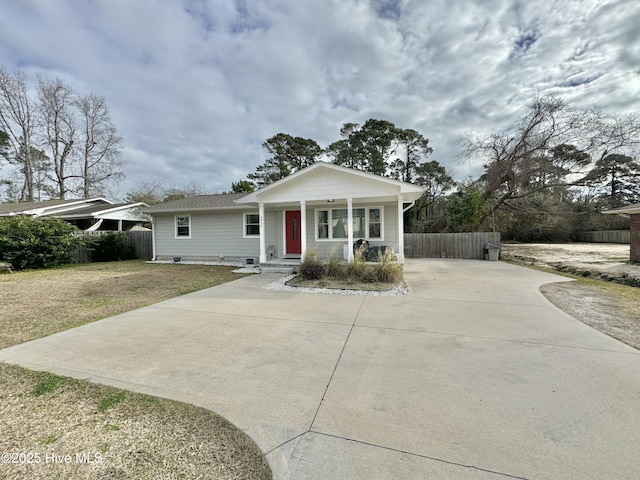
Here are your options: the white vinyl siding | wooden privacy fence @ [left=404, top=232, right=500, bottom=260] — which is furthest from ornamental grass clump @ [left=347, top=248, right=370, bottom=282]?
wooden privacy fence @ [left=404, top=232, right=500, bottom=260]

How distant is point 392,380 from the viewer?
2.80 m

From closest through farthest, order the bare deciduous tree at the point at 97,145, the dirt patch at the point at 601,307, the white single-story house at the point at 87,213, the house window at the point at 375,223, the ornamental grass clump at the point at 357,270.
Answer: the dirt patch at the point at 601,307, the ornamental grass clump at the point at 357,270, the house window at the point at 375,223, the white single-story house at the point at 87,213, the bare deciduous tree at the point at 97,145

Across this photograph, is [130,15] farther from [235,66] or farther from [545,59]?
[545,59]

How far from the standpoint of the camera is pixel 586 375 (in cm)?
Result: 283

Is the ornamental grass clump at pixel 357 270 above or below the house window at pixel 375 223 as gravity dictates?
below

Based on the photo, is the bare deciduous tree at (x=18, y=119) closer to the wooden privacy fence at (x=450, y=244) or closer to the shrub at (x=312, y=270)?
the shrub at (x=312, y=270)

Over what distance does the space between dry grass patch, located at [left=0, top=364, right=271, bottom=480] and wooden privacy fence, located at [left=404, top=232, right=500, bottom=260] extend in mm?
15165

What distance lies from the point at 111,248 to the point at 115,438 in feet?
54.7

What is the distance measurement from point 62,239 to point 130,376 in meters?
13.3

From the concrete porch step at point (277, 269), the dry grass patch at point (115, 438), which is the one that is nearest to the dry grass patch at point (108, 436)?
the dry grass patch at point (115, 438)

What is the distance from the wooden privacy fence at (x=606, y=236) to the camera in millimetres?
26672

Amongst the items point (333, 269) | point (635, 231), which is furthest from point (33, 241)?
point (635, 231)

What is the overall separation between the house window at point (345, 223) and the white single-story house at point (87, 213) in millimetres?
11020

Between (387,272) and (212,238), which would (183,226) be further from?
(387,272)
